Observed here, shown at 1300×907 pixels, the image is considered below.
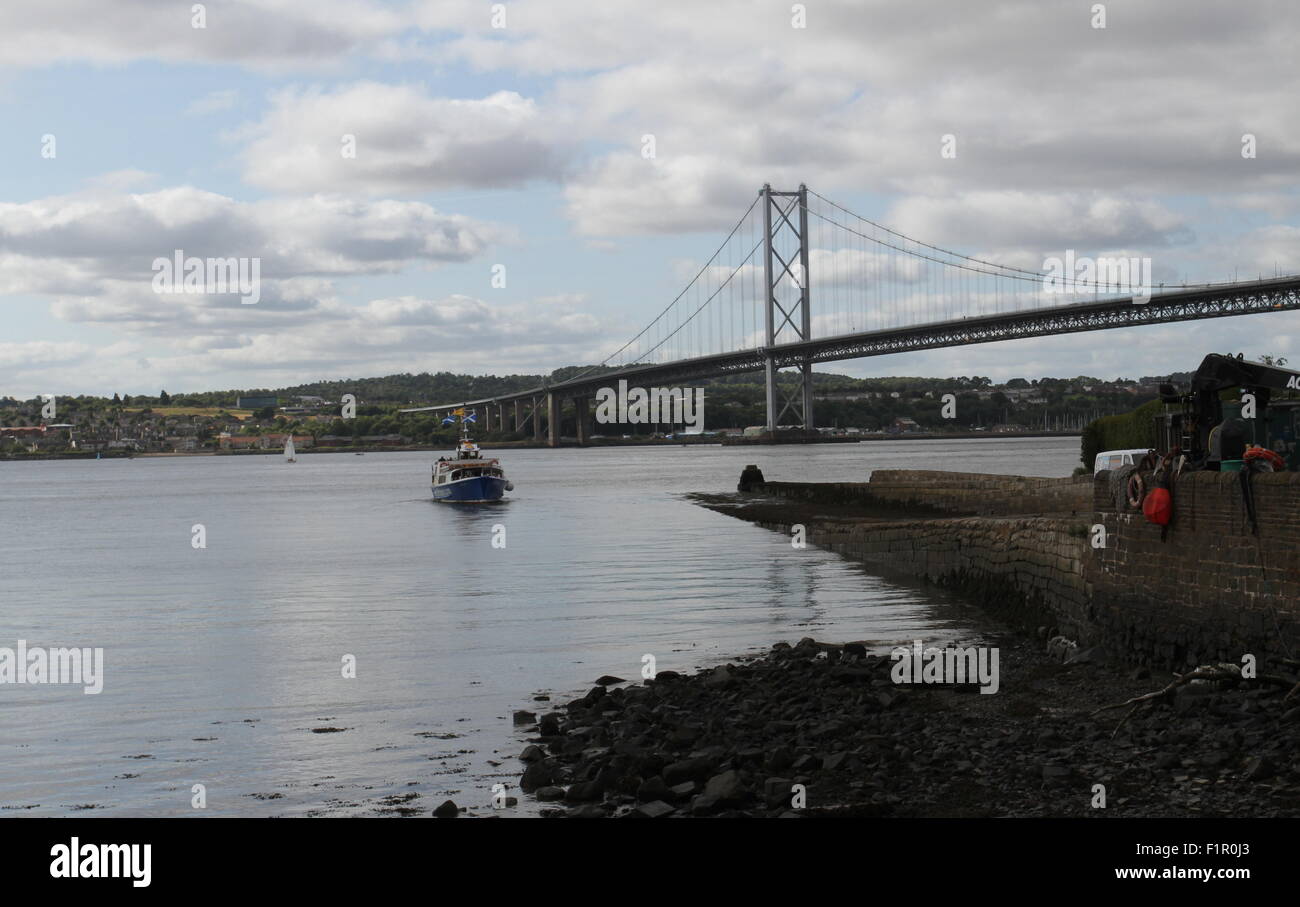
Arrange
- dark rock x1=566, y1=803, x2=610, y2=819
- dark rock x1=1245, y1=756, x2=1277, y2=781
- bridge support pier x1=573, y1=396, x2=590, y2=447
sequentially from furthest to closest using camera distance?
bridge support pier x1=573, y1=396, x2=590, y2=447
dark rock x1=566, y1=803, x2=610, y2=819
dark rock x1=1245, y1=756, x2=1277, y2=781

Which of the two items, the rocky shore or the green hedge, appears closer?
the rocky shore

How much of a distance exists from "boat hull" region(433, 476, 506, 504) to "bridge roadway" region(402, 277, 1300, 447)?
657 inches

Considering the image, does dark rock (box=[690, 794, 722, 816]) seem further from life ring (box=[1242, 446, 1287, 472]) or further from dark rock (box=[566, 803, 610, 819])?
life ring (box=[1242, 446, 1287, 472])

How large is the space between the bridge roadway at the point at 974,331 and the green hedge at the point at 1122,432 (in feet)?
90.3

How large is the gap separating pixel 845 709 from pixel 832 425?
4540 inches

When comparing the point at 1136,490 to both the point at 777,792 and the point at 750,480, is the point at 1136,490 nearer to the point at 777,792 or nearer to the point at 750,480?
the point at 777,792

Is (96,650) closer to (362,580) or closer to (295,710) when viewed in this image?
(295,710)

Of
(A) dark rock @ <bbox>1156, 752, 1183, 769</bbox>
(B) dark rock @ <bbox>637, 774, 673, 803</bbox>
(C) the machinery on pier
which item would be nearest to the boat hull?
(C) the machinery on pier

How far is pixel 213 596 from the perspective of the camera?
23.2 m

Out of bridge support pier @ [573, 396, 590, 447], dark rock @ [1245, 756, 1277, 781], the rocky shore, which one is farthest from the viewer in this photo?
bridge support pier @ [573, 396, 590, 447]

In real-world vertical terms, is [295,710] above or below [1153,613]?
below

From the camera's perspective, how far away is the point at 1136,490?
1102 centimetres

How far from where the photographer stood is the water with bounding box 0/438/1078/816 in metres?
9.34

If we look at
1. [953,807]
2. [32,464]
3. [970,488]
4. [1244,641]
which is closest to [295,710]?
[953,807]
